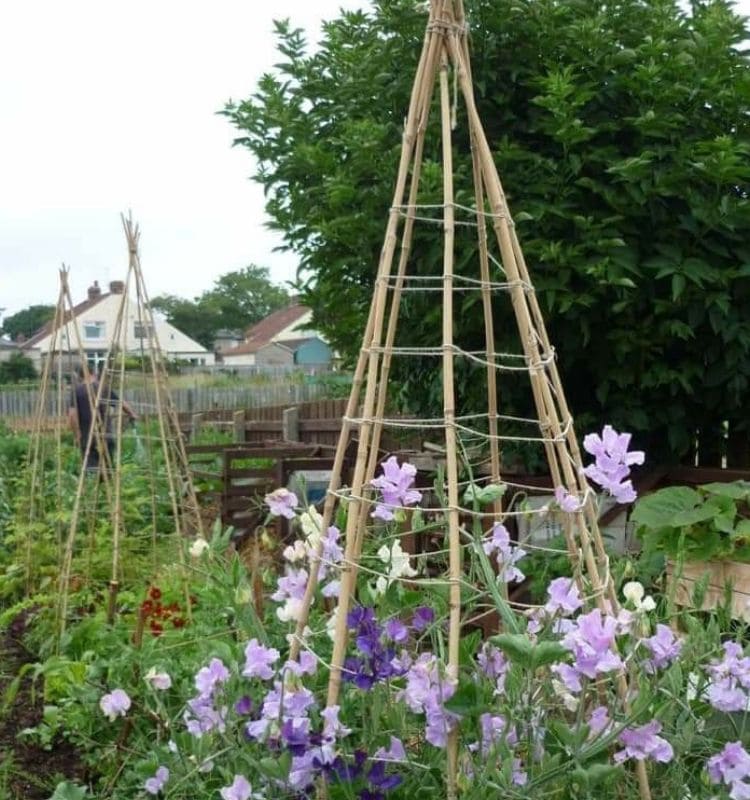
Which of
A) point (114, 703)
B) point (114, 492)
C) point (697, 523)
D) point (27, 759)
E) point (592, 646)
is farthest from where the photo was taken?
point (114, 492)

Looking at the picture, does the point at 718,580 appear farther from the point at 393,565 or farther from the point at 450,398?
the point at 450,398

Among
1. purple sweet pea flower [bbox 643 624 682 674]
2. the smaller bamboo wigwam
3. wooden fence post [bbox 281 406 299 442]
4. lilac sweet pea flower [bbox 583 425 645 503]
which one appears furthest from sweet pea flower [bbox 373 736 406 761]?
wooden fence post [bbox 281 406 299 442]

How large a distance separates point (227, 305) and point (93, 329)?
2078 centimetres

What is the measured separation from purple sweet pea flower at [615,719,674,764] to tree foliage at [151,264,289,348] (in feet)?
222

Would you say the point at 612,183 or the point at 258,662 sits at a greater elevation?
the point at 612,183

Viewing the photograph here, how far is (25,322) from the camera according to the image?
68812mm

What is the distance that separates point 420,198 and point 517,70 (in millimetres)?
617

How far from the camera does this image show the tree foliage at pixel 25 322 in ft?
223

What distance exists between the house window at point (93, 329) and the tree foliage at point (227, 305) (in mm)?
→ 15675

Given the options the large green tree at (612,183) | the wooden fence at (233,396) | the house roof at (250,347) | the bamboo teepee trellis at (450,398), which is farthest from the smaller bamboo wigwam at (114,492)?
the house roof at (250,347)

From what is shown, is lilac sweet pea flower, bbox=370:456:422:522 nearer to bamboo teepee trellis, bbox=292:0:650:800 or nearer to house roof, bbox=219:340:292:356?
bamboo teepee trellis, bbox=292:0:650:800

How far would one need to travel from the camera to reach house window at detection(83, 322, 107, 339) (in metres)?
50.7

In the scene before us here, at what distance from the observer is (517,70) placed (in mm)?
3455

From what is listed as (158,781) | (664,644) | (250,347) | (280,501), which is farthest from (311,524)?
(250,347)
